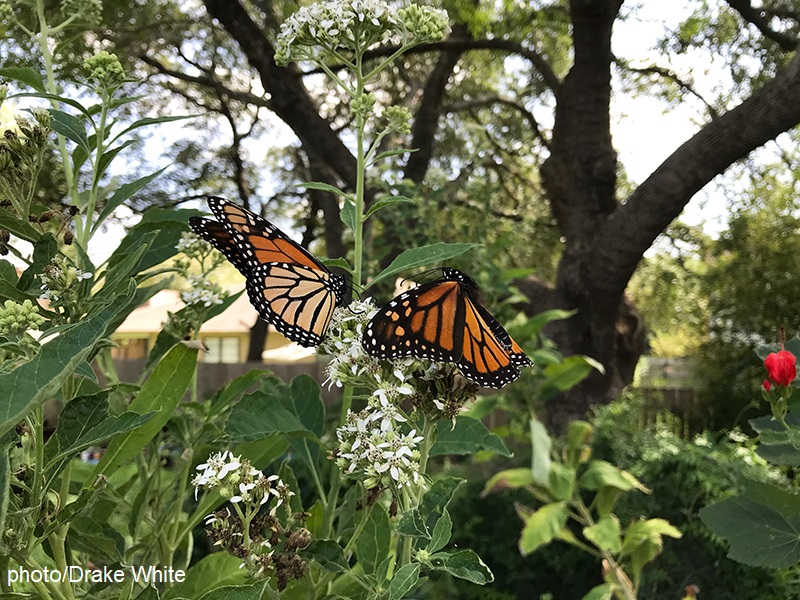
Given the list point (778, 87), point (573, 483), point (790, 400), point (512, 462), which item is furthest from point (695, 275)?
point (790, 400)

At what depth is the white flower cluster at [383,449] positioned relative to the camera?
1.56ft

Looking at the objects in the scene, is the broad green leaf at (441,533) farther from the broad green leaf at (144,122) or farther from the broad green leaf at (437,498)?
the broad green leaf at (144,122)

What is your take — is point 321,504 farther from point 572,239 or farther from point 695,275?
point 695,275

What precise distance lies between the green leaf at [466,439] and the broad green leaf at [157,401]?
25cm

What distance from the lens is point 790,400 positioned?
0.88m

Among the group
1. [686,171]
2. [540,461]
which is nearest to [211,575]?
[540,461]

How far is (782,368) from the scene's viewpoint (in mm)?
703

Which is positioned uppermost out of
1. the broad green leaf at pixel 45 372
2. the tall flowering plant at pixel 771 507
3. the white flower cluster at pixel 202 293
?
the white flower cluster at pixel 202 293

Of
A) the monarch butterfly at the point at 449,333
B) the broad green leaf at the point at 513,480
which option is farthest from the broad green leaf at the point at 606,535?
the monarch butterfly at the point at 449,333

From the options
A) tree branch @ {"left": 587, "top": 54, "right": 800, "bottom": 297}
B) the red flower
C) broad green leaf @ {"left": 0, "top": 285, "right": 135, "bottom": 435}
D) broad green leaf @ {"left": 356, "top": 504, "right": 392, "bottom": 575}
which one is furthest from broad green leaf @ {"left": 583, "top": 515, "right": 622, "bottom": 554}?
tree branch @ {"left": 587, "top": 54, "right": 800, "bottom": 297}

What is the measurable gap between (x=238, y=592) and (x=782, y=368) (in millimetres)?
619

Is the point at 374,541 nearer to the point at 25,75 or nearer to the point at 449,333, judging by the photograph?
the point at 449,333

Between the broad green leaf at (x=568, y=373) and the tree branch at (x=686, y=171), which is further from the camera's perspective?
the tree branch at (x=686, y=171)

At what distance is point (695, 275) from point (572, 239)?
3647 millimetres
